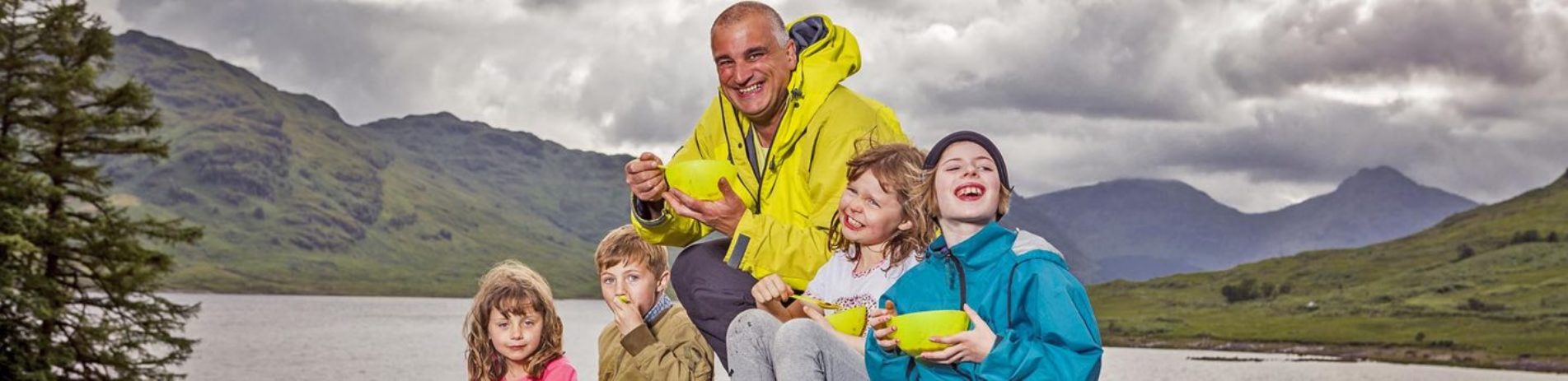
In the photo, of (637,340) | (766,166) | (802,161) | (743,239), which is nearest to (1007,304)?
(743,239)

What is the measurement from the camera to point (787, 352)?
537 cm

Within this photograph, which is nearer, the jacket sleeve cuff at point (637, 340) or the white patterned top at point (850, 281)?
the white patterned top at point (850, 281)

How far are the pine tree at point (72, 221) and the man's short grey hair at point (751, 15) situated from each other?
4126 cm

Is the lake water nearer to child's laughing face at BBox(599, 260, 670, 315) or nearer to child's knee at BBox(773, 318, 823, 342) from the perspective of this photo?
child's laughing face at BBox(599, 260, 670, 315)

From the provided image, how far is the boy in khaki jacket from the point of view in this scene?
694 centimetres

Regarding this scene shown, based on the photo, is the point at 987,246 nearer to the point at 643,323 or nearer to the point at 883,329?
the point at 883,329

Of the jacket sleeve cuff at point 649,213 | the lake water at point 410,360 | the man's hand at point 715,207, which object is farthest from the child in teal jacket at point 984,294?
the lake water at point 410,360

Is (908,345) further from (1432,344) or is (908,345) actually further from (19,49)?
(1432,344)

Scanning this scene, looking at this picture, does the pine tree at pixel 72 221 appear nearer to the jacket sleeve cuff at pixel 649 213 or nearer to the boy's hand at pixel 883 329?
the jacket sleeve cuff at pixel 649 213

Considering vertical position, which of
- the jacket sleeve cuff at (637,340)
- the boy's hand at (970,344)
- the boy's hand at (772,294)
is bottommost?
the boy's hand at (970,344)

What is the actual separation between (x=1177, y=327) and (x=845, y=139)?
16069cm

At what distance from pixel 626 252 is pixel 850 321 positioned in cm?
205

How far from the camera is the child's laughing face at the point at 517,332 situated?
7055 millimetres

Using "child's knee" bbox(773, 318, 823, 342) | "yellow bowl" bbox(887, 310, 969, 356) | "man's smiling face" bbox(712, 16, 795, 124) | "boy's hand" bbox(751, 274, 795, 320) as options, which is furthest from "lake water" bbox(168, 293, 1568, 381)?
"yellow bowl" bbox(887, 310, 969, 356)
